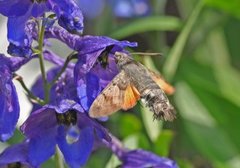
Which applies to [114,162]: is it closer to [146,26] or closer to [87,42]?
[87,42]

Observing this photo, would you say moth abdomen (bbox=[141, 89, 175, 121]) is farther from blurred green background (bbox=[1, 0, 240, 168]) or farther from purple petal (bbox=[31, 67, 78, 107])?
blurred green background (bbox=[1, 0, 240, 168])

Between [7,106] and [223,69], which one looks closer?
[7,106]

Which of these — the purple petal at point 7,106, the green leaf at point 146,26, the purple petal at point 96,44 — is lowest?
the green leaf at point 146,26

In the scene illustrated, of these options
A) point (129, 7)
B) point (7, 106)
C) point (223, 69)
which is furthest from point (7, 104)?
point (129, 7)

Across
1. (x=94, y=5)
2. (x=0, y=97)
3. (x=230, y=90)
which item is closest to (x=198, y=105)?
(x=230, y=90)

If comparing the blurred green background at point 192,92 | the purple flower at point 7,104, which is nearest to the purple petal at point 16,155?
the purple flower at point 7,104

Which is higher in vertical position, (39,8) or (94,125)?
(39,8)

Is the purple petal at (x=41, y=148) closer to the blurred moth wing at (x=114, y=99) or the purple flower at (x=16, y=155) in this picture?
the purple flower at (x=16, y=155)

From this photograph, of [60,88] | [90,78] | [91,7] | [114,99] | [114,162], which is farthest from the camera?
[91,7]
